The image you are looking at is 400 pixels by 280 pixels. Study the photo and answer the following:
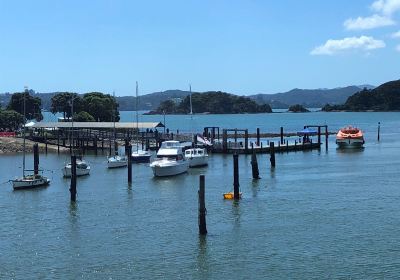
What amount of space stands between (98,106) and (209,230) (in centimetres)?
11693

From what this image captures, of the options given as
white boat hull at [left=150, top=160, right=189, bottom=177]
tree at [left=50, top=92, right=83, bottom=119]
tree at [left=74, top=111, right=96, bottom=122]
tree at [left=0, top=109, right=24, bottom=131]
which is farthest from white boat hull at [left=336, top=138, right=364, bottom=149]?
→ tree at [left=50, top=92, right=83, bottom=119]

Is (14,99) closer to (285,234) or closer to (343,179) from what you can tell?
(343,179)

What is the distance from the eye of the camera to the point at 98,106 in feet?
506

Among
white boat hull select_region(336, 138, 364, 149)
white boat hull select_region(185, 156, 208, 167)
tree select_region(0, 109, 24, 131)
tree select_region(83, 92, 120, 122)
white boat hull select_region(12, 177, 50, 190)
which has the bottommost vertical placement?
white boat hull select_region(12, 177, 50, 190)

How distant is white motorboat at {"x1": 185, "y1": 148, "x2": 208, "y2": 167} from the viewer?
7910 cm

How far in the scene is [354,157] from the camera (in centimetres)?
9319

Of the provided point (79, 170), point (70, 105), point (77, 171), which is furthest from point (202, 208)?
point (70, 105)

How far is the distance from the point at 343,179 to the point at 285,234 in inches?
1101

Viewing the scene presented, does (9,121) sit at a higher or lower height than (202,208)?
higher

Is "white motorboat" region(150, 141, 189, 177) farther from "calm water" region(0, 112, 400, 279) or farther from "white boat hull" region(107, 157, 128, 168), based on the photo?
"white boat hull" region(107, 157, 128, 168)

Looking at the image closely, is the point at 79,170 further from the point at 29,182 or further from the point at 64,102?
the point at 64,102

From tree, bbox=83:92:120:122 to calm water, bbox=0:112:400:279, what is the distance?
8629cm

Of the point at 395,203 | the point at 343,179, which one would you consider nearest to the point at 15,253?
the point at 395,203

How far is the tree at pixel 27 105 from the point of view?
5901 inches
